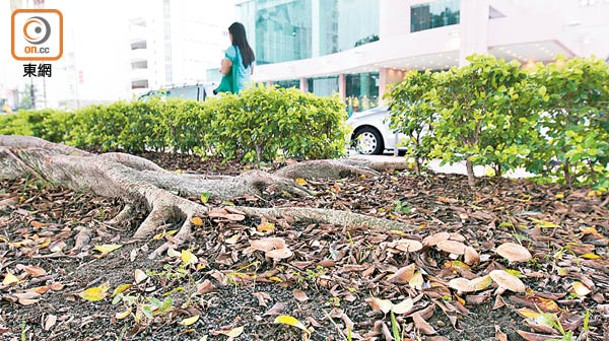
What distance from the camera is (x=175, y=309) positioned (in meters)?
1.68

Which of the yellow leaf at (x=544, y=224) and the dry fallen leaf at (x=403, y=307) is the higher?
the yellow leaf at (x=544, y=224)

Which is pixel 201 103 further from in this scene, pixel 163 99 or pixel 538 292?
pixel 538 292

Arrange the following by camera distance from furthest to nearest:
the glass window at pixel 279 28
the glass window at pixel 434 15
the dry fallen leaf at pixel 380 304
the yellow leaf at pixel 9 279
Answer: the glass window at pixel 279 28, the glass window at pixel 434 15, the yellow leaf at pixel 9 279, the dry fallen leaf at pixel 380 304

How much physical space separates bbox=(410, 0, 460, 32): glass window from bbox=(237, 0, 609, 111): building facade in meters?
0.04

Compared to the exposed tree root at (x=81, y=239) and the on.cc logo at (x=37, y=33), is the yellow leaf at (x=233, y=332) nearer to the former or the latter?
the exposed tree root at (x=81, y=239)

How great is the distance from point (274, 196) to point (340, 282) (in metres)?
1.41

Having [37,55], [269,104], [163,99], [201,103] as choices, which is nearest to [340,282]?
[269,104]

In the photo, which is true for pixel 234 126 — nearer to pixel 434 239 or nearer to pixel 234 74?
pixel 234 74

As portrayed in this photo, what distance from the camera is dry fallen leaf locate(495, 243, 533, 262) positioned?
1963 mm

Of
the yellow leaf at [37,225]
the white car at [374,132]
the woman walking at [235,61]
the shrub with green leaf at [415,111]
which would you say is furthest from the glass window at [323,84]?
the yellow leaf at [37,225]

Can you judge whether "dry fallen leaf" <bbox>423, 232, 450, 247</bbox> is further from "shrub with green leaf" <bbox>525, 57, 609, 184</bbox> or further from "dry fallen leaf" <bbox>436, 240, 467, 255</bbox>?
"shrub with green leaf" <bbox>525, 57, 609, 184</bbox>

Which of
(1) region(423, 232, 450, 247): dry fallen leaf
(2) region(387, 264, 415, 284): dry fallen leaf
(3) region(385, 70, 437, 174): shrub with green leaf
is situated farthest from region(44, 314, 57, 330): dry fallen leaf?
(3) region(385, 70, 437, 174): shrub with green leaf

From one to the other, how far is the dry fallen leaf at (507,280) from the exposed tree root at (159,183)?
0.72 meters

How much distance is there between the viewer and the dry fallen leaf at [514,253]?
1963 millimetres
